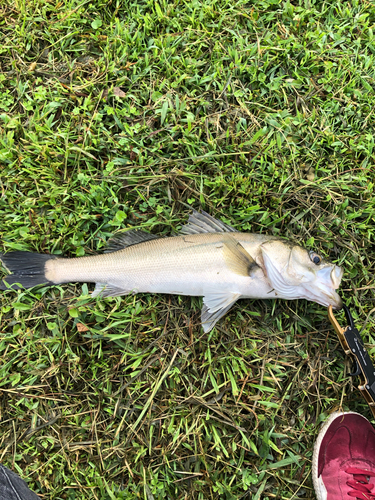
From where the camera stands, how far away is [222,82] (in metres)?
3.20

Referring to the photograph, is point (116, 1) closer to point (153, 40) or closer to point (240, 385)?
point (153, 40)

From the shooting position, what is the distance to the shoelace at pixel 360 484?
9.29ft

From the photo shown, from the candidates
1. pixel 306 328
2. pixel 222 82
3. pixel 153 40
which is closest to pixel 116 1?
pixel 153 40

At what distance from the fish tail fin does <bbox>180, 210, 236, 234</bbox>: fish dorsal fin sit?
1.34 m

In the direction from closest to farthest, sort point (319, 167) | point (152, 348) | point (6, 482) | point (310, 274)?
point (6, 482) < point (310, 274) < point (152, 348) < point (319, 167)

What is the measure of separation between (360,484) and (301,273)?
2019 millimetres

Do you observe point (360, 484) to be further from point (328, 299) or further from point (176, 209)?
point (176, 209)

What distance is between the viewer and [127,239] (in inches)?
118

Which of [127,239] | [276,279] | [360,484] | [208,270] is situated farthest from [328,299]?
[127,239]

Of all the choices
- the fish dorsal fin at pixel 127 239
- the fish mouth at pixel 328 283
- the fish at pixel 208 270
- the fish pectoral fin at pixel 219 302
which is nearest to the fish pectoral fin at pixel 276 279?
the fish at pixel 208 270

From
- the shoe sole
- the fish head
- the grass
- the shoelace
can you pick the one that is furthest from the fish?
the shoelace

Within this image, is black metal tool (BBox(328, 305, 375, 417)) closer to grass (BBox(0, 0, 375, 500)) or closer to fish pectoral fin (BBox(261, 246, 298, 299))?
grass (BBox(0, 0, 375, 500))

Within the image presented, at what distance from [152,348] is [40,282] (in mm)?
1202

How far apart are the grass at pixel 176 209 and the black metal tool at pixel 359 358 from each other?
0.63 ft
